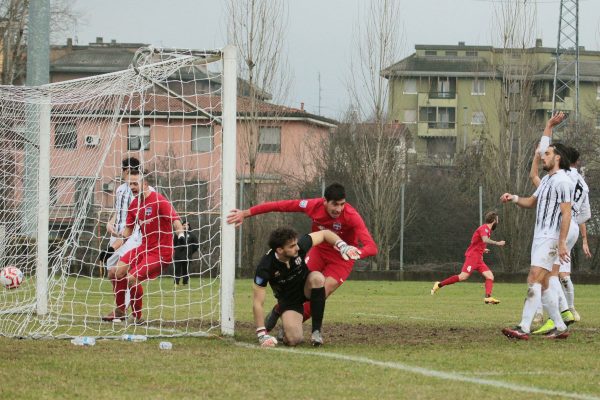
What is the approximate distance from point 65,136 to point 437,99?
71942 mm

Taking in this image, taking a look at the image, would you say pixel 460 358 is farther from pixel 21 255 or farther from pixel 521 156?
pixel 521 156

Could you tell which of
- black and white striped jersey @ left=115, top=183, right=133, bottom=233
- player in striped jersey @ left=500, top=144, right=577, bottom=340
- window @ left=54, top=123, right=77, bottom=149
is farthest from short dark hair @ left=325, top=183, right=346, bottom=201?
window @ left=54, top=123, right=77, bottom=149

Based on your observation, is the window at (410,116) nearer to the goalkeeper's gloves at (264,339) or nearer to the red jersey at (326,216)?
the red jersey at (326,216)

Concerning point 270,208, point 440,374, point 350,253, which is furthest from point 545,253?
point 440,374

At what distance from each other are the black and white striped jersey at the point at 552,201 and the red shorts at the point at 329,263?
195 cm

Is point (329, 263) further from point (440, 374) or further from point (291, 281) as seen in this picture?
point (440, 374)

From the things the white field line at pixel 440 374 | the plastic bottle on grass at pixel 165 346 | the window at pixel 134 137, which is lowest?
the plastic bottle on grass at pixel 165 346

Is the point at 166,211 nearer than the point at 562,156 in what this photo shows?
No

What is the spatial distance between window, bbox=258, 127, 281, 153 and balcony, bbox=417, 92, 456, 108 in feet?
141

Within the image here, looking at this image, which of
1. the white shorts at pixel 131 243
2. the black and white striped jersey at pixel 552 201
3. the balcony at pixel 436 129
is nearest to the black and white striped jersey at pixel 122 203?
the white shorts at pixel 131 243

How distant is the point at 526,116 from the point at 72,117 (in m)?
26.6

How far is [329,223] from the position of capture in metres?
11.0

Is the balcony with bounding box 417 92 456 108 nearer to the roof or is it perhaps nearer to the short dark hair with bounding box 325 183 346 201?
the roof

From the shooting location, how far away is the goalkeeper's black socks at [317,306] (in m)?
10.2
